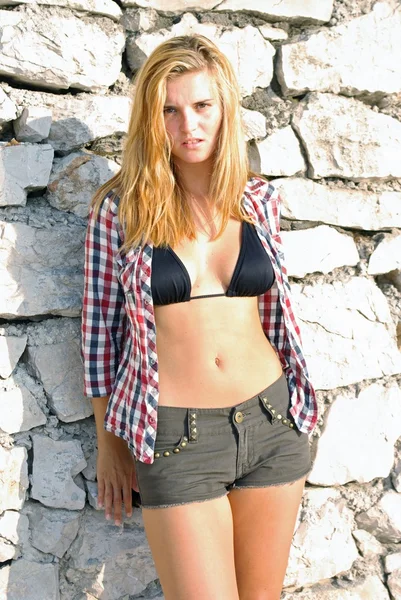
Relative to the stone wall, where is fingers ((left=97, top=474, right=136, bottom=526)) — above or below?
below

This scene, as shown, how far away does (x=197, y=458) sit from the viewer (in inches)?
91.8

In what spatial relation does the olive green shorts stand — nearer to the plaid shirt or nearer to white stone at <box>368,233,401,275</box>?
the plaid shirt

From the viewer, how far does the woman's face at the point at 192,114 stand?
2.36m

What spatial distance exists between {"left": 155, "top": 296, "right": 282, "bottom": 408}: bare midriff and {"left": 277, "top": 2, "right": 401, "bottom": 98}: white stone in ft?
3.14

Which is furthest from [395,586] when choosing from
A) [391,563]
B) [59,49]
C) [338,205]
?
[59,49]

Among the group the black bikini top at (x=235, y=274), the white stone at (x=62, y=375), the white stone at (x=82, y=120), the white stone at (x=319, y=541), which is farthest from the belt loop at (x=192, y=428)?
the white stone at (x=82, y=120)

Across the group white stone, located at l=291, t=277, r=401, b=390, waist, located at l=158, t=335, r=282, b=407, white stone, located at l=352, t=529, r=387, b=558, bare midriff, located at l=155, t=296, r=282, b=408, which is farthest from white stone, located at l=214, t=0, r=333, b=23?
white stone, located at l=352, t=529, r=387, b=558

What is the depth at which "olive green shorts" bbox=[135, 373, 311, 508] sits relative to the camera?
2320mm

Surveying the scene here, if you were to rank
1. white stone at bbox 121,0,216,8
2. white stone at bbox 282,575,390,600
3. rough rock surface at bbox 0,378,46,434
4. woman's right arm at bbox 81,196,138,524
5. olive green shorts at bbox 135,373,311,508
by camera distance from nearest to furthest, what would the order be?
olive green shorts at bbox 135,373,311,508
woman's right arm at bbox 81,196,138,524
rough rock surface at bbox 0,378,46,434
white stone at bbox 121,0,216,8
white stone at bbox 282,575,390,600

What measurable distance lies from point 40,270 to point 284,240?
2.96 feet

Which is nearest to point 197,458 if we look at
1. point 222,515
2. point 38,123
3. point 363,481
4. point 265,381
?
point 222,515

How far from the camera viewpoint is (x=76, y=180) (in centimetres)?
260

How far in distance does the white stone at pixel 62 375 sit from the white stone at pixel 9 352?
0.12 feet

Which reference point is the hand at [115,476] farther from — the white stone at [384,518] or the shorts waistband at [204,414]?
the white stone at [384,518]
